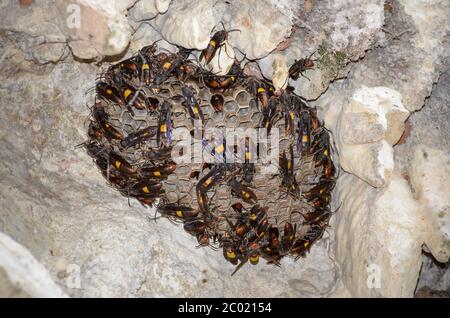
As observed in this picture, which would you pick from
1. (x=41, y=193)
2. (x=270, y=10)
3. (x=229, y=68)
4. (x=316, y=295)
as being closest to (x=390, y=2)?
(x=270, y=10)

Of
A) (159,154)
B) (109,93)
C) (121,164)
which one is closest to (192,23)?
(109,93)

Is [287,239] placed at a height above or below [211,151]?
below

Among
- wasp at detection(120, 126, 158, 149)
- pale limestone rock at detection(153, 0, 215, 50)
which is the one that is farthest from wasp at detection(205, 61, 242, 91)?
wasp at detection(120, 126, 158, 149)

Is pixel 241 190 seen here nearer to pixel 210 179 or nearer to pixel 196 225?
pixel 210 179

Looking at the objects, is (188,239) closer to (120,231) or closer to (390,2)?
(120,231)

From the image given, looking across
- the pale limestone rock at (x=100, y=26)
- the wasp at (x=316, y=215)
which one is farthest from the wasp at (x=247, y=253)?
the pale limestone rock at (x=100, y=26)

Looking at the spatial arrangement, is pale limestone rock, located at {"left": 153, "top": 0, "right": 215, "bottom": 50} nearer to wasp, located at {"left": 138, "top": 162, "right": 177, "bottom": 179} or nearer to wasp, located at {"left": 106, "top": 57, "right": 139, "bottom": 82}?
wasp, located at {"left": 106, "top": 57, "right": 139, "bottom": 82}
